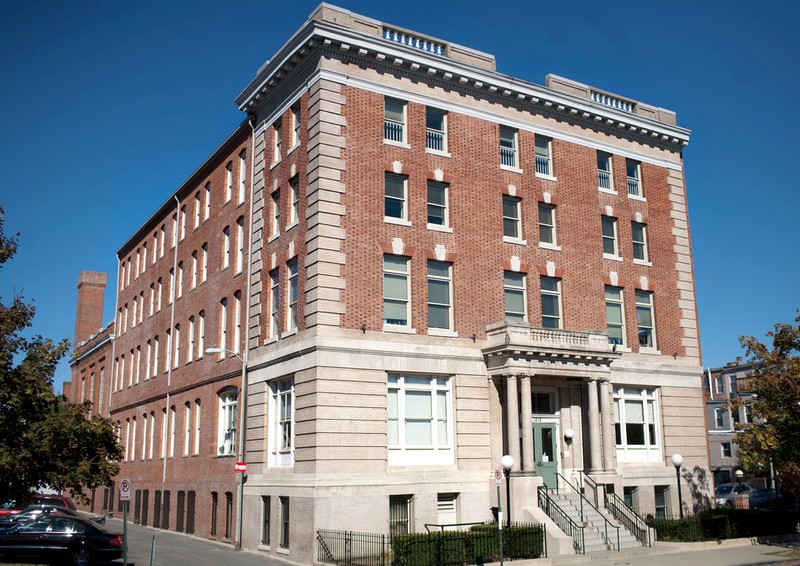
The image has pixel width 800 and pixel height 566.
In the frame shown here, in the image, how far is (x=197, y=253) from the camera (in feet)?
146

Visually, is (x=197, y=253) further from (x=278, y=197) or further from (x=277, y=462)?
(x=277, y=462)

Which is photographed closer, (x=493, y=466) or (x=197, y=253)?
(x=493, y=466)

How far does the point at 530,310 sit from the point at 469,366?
4.20m

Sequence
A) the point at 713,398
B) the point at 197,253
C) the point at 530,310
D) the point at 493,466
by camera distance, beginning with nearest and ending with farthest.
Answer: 1. the point at 493,466
2. the point at 530,310
3. the point at 197,253
4. the point at 713,398

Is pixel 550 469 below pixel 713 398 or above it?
below

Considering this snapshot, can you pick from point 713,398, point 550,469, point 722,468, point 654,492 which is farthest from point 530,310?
point 713,398

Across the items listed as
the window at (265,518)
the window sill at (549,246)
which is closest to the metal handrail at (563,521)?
the window sill at (549,246)

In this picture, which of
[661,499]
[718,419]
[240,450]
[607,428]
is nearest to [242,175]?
[240,450]

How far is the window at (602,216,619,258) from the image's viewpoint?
37500 mm

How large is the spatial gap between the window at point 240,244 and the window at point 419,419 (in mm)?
11344

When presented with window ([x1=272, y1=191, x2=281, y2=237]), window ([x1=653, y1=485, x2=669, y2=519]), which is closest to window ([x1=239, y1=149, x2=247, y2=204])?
window ([x1=272, y1=191, x2=281, y2=237])

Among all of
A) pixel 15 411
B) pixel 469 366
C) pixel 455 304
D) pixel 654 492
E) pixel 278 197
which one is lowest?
pixel 654 492

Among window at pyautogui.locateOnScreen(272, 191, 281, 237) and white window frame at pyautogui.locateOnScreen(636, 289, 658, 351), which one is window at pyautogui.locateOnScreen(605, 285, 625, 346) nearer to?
white window frame at pyautogui.locateOnScreen(636, 289, 658, 351)

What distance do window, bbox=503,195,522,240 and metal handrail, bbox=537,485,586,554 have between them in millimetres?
10544
